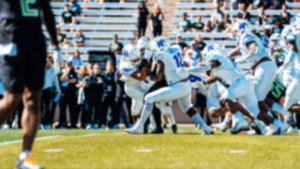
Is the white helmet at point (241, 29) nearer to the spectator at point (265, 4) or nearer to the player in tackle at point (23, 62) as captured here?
the player in tackle at point (23, 62)

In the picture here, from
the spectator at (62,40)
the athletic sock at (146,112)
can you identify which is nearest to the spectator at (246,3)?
the spectator at (62,40)

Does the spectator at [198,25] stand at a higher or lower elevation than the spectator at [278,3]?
lower

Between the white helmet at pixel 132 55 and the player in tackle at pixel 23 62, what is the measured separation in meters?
5.81

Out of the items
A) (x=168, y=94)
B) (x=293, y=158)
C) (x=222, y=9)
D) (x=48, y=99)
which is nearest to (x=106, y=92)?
(x=48, y=99)

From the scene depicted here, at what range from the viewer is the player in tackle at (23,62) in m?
4.71

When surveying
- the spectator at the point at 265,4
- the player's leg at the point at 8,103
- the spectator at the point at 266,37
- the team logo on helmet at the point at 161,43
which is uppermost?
the player's leg at the point at 8,103

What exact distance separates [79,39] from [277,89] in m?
8.62

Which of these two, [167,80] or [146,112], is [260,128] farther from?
[146,112]

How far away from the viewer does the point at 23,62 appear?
15.7ft

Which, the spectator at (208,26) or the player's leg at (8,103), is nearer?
the player's leg at (8,103)

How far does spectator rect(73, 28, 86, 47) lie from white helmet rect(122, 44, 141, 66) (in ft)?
28.8

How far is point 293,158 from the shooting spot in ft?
18.9

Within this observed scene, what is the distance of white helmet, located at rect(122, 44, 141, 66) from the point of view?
10.8 metres

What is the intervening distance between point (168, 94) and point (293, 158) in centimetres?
453
